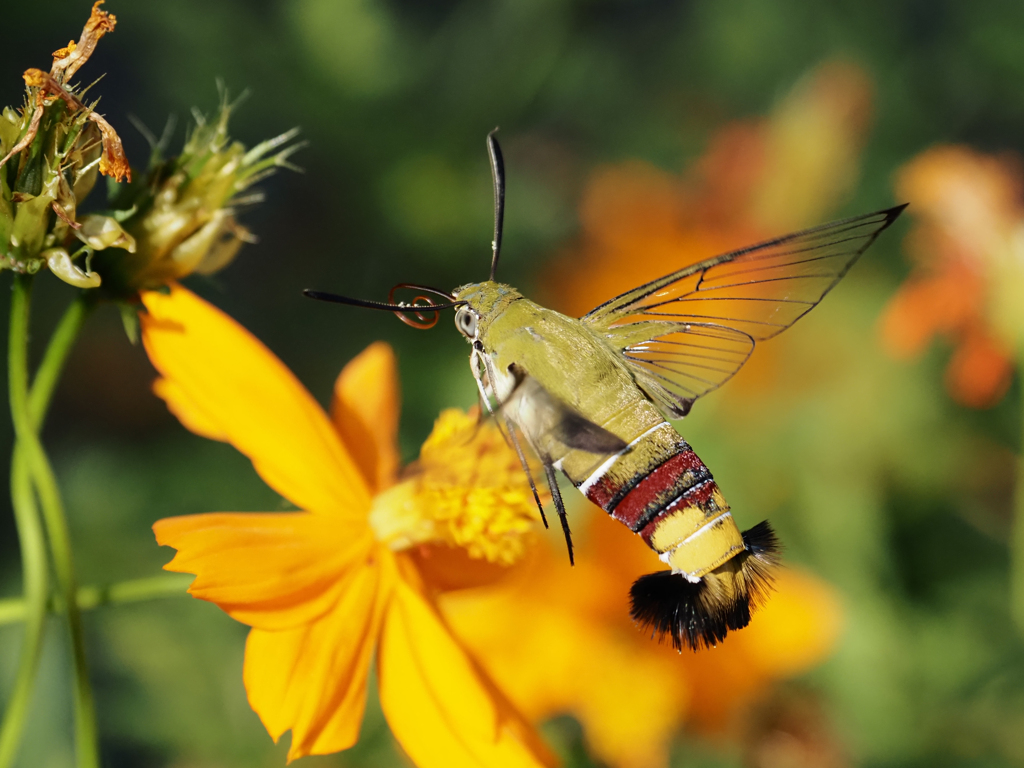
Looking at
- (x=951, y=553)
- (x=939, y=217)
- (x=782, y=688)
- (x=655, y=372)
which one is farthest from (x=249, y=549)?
(x=951, y=553)

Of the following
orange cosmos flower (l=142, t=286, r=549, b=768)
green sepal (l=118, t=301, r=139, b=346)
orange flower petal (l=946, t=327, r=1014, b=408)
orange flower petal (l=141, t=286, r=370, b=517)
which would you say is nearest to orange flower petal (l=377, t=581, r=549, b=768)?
orange cosmos flower (l=142, t=286, r=549, b=768)

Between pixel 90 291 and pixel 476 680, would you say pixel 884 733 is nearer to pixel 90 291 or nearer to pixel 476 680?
pixel 476 680

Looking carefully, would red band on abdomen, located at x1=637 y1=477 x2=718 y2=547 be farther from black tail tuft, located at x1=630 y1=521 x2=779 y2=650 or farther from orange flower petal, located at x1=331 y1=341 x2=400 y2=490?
orange flower petal, located at x1=331 y1=341 x2=400 y2=490

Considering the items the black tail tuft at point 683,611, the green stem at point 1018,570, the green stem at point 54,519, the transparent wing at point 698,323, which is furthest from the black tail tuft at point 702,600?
the green stem at point 1018,570

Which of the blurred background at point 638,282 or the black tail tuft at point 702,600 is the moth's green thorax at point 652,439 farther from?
the blurred background at point 638,282

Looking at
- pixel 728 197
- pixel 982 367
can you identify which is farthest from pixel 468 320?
pixel 728 197
